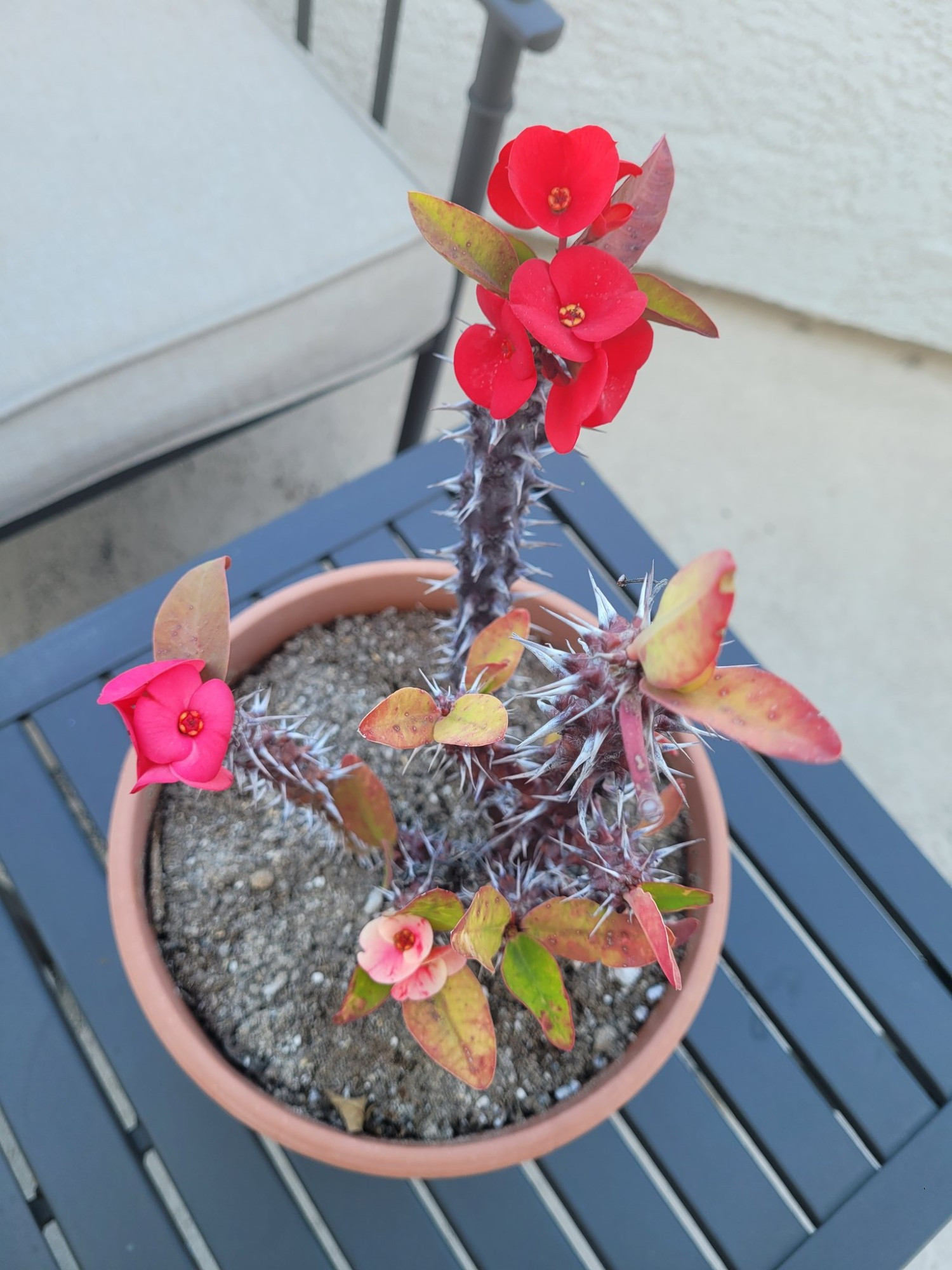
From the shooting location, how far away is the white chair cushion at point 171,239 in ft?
2.77

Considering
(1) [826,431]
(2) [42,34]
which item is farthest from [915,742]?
(2) [42,34]

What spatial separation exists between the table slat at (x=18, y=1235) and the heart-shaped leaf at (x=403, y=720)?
0.52 meters

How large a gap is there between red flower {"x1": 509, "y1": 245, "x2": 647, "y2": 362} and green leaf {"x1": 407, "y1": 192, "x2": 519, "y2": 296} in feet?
0.08

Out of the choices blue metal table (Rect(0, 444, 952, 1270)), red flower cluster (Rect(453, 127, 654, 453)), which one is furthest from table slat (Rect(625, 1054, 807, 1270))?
red flower cluster (Rect(453, 127, 654, 453))

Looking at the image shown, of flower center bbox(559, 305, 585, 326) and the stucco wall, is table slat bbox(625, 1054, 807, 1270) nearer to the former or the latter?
flower center bbox(559, 305, 585, 326)

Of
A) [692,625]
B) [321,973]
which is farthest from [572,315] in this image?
[321,973]

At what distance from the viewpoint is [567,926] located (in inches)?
19.4

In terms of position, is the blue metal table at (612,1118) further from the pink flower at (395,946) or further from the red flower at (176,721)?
the red flower at (176,721)

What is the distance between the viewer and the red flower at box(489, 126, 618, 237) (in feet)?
1.09

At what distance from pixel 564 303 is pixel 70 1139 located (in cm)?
68

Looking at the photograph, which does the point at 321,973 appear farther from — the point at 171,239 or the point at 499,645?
the point at 171,239

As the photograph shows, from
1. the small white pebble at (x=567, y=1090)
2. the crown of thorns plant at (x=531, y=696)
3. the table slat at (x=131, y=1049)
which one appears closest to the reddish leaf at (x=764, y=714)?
the crown of thorns plant at (x=531, y=696)

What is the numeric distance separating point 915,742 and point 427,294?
1052mm

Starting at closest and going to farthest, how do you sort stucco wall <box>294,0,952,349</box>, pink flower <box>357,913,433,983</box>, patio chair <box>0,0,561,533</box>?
pink flower <box>357,913,433,983</box>
patio chair <box>0,0,561,533</box>
stucco wall <box>294,0,952,349</box>
